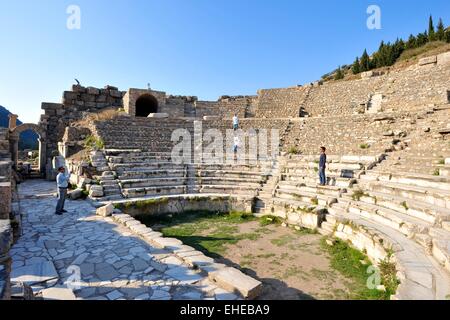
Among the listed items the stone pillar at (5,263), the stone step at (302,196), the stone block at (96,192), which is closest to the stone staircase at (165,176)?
the stone block at (96,192)

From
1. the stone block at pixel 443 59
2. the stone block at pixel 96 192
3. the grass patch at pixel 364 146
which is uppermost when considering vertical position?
the stone block at pixel 443 59

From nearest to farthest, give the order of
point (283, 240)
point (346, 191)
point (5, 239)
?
point (5, 239) < point (283, 240) < point (346, 191)

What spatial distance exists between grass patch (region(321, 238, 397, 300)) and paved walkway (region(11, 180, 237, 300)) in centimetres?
222

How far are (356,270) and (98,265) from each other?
4607 mm

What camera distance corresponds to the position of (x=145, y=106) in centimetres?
2159

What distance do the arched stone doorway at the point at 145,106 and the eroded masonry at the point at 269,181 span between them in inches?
33.1

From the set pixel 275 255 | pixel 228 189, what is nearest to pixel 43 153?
pixel 228 189

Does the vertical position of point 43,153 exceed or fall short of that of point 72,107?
it falls short

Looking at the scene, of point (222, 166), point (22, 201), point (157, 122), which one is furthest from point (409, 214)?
point (157, 122)

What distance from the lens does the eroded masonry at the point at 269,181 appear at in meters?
4.24

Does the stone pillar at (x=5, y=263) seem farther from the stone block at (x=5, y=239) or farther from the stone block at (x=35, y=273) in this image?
the stone block at (x=35, y=273)

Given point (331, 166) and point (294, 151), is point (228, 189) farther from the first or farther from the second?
point (294, 151)

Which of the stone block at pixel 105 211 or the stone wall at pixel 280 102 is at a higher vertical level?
the stone wall at pixel 280 102

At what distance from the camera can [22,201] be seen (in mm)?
8547
